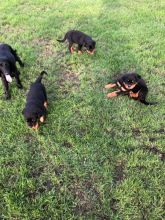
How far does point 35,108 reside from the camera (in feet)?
16.5

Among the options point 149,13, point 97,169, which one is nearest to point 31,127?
point 97,169

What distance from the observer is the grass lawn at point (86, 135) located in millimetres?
4086

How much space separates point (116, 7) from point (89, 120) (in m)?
5.44

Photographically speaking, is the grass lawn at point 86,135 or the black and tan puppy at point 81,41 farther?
the black and tan puppy at point 81,41

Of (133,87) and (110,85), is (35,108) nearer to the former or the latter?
(110,85)

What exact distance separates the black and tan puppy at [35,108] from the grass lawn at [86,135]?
19cm

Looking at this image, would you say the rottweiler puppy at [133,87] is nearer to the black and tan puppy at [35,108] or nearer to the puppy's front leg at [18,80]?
the black and tan puppy at [35,108]

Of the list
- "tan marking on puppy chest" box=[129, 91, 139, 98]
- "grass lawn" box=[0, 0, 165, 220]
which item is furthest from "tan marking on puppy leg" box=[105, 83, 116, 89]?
"tan marking on puppy chest" box=[129, 91, 139, 98]

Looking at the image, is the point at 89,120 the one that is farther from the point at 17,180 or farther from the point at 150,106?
the point at 17,180

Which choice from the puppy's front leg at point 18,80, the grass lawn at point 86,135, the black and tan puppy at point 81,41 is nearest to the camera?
the grass lawn at point 86,135

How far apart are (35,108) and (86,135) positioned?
95cm

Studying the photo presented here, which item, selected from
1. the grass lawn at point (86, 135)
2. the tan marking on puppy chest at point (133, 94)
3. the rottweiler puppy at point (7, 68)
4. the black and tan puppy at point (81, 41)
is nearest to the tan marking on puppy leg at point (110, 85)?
the grass lawn at point (86, 135)

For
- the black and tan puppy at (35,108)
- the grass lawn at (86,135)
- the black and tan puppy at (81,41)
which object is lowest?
the grass lawn at (86,135)

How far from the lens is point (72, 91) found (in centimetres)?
603
